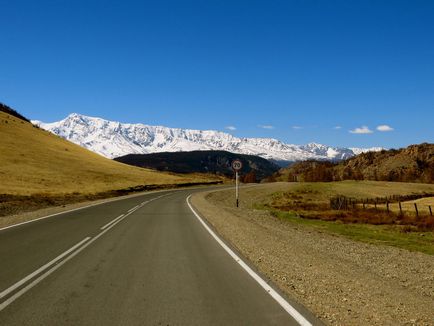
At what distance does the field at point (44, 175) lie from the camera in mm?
41500

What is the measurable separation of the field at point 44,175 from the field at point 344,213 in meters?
16.2

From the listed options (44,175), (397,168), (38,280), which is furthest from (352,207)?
(397,168)

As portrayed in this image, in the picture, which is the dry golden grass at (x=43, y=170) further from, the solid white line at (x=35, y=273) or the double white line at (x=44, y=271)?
the solid white line at (x=35, y=273)

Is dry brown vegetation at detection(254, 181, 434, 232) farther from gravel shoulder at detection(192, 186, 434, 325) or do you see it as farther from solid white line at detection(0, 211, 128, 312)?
solid white line at detection(0, 211, 128, 312)

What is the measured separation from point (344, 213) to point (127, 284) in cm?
3463

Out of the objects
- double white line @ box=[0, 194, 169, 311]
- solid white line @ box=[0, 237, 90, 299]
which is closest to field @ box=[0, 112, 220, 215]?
double white line @ box=[0, 194, 169, 311]

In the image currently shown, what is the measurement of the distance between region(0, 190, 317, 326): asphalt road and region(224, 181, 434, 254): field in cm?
1151

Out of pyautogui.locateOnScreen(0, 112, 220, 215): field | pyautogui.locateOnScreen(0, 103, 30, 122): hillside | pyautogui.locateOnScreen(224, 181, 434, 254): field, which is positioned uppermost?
pyautogui.locateOnScreen(0, 103, 30, 122): hillside

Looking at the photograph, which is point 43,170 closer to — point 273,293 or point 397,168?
point 273,293

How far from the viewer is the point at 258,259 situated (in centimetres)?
1179

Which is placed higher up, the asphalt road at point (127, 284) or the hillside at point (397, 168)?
the hillside at point (397, 168)

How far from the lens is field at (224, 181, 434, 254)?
23938 millimetres

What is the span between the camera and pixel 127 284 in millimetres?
8547

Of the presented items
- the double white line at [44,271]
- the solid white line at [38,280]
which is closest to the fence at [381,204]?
the double white line at [44,271]
